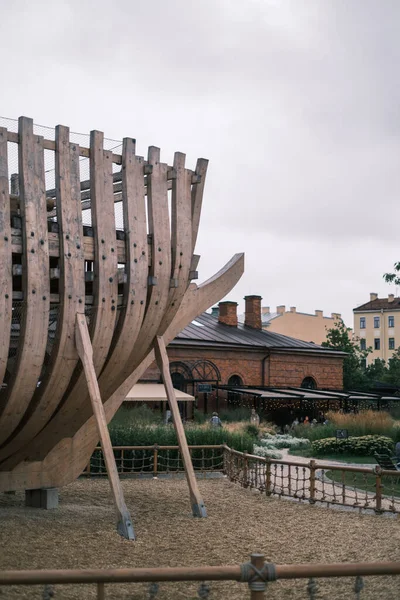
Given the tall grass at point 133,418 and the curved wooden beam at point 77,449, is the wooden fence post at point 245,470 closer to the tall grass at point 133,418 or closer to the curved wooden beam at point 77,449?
the curved wooden beam at point 77,449

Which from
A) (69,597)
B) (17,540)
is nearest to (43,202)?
(17,540)

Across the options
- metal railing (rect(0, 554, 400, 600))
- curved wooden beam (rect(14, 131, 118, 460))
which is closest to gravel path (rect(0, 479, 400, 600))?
curved wooden beam (rect(14, 131, 118, 460))

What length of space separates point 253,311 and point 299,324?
24.2 meters

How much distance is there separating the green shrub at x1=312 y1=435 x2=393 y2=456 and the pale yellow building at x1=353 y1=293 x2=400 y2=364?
49.8m

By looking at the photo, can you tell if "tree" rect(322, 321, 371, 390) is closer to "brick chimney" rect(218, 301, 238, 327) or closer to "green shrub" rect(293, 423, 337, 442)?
"brick chimney" rect(218, 301, 238, 327)

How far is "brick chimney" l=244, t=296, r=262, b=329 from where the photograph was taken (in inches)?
1556

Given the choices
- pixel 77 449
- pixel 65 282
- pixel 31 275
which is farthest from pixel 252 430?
pixel 31 275

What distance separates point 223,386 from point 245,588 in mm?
24622

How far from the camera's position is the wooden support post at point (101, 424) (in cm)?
959

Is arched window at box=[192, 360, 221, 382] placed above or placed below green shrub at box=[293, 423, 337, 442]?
above

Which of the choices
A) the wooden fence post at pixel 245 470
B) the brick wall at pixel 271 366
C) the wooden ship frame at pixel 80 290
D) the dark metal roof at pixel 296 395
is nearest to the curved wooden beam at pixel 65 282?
the wooden ship frame at pixel 80 290

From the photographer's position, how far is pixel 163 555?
28.8ft

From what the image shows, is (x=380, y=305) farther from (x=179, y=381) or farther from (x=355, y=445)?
(x=355, y=445)

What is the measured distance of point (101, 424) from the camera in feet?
32.0
